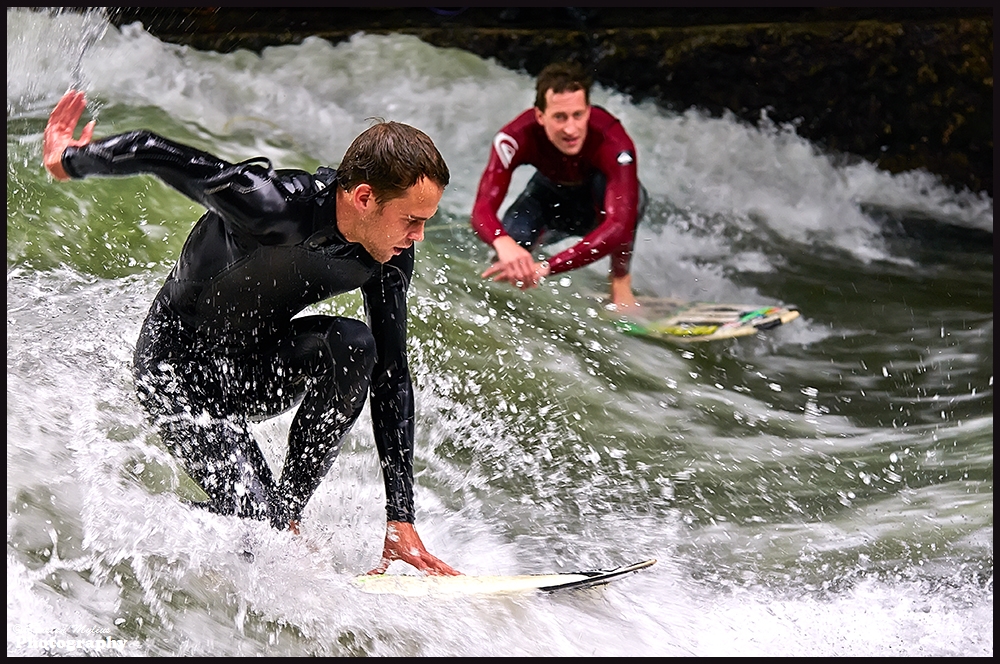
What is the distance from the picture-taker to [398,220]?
4.76ft

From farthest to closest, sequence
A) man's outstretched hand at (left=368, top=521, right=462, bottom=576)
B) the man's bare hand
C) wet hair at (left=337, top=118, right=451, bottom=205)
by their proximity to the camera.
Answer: the man's bare hand < man's outstretched hand at (left=368, top=521, right=462, bottom=576) < wet hair at (left=337, top=118, right=451, bottom=205)

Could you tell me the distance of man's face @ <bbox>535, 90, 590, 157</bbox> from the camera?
9.24 feet

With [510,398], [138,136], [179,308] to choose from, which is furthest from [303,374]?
[510,398]

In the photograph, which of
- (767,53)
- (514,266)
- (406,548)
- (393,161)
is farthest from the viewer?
(767,53)

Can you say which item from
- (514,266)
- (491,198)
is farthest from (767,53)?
(514,266)

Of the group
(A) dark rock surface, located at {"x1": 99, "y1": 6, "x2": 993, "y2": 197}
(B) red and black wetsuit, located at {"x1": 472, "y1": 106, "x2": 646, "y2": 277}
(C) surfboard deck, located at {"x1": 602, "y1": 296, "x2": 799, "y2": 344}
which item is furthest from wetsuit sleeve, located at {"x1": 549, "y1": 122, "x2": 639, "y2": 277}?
(A) dark rock surface, located at {"x1": 99, "y1": 6, "x2": 993, "y2": 197}

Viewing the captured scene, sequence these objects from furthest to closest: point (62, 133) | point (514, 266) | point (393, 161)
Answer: point (514, 266) → point (62, 133) → point (393, 161)

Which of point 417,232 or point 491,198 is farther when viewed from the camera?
point 491,198

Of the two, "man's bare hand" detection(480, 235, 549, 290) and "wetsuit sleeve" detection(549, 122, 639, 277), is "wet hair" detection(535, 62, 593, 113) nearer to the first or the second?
"wetsuit sleeve" detection(549, 122, 639, 277)

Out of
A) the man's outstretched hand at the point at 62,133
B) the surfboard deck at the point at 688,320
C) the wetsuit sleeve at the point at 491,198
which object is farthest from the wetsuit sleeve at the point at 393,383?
the surfboard deck at the point at 688,320

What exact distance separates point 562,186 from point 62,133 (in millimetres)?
1696

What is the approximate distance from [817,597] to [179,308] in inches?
62.2

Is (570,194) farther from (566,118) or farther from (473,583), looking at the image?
(473,583)

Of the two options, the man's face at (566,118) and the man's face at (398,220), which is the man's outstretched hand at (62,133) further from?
the man's face at (566,118)
